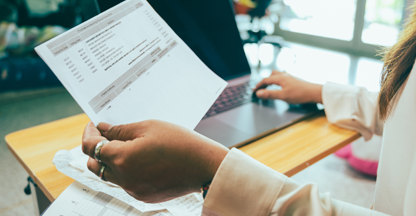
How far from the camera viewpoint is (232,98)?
0.77 meters

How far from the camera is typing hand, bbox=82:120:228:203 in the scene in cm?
36

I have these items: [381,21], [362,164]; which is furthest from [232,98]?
[381,21]

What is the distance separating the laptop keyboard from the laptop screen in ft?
0.16

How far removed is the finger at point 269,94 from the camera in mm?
735

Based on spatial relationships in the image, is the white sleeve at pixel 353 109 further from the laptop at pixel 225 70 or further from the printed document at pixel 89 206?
the printed document at pixel 89 206

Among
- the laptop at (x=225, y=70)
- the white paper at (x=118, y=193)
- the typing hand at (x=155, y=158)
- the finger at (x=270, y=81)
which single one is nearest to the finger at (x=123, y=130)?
the typing hand at (x=155, y=158)

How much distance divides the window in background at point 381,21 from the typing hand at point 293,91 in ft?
10.8

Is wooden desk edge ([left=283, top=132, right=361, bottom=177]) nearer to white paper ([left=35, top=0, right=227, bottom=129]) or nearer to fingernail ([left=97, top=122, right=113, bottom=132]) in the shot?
white paper ([left=35, top=0, right=227, bottom=129])

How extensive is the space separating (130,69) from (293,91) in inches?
17.6

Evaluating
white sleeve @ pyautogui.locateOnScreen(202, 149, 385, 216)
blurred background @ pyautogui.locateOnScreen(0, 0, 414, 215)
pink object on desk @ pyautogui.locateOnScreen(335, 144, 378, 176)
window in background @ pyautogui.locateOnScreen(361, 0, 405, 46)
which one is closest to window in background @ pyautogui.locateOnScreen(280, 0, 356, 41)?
blurred background @ pyautogui.locateOnScreen(0, 0, 414, 215)

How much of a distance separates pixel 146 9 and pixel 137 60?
0.10 meters

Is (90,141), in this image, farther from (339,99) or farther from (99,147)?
(339,99)

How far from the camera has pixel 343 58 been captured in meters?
3.56

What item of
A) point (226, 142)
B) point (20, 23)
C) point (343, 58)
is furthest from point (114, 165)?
point (343, 58)
